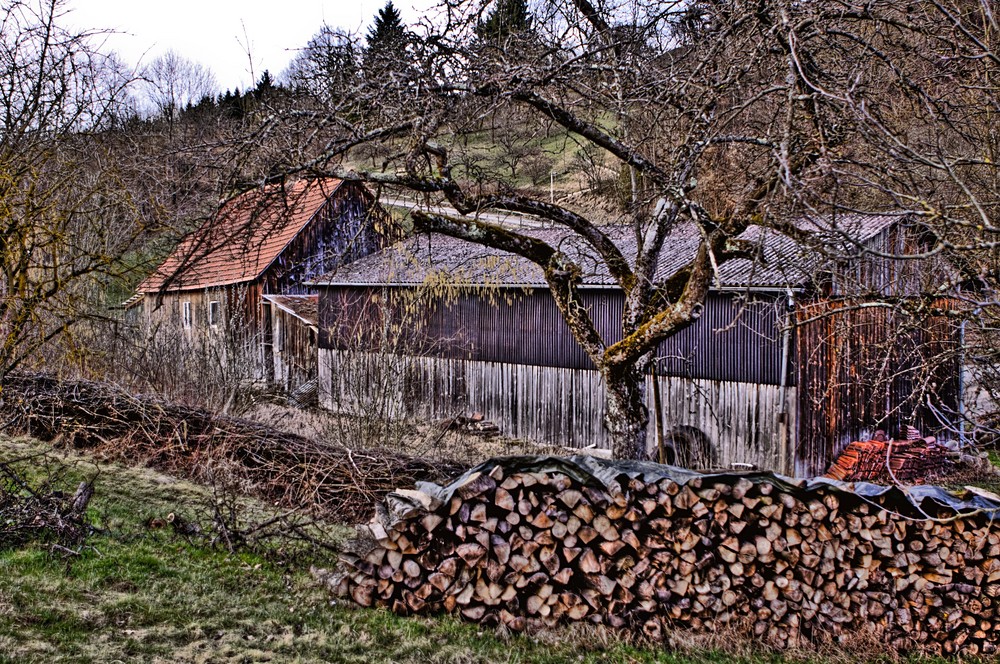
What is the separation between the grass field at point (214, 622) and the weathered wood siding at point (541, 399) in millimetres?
4253

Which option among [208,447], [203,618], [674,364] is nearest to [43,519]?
[203,618]

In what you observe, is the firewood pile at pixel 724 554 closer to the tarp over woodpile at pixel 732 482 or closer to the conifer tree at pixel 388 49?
the tarp over woodpile at pixel 732 482

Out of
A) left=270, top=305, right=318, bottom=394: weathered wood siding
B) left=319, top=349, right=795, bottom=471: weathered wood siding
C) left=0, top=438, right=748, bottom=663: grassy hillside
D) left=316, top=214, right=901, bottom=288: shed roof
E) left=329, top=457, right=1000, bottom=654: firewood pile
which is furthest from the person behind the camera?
left=270, top=305, right=318, bottom=394: weathered wood siding

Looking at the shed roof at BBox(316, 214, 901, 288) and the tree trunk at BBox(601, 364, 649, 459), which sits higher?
the shed roof at BBox(316, 214, 901, 288)

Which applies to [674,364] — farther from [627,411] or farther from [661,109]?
[661,109]

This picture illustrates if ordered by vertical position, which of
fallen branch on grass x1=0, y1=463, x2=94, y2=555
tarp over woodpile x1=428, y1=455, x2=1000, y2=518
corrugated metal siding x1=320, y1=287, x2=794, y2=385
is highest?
corrugated metal siding x1=320, y1=287, x2=794, y2=385

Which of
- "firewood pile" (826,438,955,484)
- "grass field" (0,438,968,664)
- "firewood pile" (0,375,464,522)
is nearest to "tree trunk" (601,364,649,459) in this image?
"firewood pile" (0,375,464,522)

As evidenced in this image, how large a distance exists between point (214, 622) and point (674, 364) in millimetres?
10749

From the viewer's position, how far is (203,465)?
356 inches

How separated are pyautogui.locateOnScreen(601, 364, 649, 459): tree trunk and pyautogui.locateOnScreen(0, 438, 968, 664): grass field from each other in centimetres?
280

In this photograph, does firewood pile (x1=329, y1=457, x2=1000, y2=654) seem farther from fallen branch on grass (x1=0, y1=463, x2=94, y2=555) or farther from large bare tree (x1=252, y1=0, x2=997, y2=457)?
fallen branch on grass (x1=0, y1=463, x2=94, y2=555)

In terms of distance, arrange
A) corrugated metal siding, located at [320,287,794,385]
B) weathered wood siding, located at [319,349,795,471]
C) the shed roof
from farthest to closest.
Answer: corrugated metal siding, located at [320,287,794,385] < weathered wood siding, located at [319,349,795,471] < the shed roof

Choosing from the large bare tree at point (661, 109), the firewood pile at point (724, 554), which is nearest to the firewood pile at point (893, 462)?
the large bare tree at point (661, 109)

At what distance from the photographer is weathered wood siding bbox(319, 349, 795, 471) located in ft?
35.9
